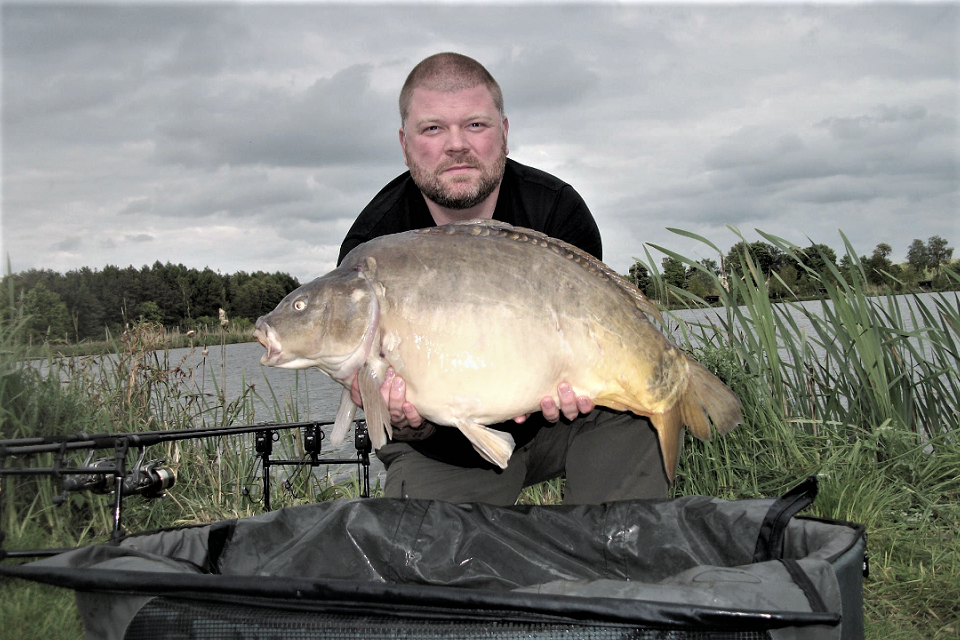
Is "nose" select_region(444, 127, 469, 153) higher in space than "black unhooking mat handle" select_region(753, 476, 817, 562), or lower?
higher

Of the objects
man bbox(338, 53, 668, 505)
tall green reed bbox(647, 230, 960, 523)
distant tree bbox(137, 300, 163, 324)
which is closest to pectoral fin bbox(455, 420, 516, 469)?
man bbox(338, 53, 668, 505)

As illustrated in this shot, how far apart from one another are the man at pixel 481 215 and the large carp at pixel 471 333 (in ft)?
1.29

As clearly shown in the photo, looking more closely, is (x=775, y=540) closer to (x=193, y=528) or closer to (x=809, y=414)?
(x=193, y=528)

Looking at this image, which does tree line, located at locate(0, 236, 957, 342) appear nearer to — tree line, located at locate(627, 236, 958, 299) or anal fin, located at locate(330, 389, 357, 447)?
tree line, located at locate(627, 236, 958, 299)

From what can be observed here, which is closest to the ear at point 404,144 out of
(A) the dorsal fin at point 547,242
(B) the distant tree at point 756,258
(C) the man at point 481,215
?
(C) the man at point 481,215

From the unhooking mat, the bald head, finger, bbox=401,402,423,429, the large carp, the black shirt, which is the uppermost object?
the bald head

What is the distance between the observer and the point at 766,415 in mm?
2463

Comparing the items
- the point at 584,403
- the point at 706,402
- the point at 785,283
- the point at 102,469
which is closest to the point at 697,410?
the point at 706,402

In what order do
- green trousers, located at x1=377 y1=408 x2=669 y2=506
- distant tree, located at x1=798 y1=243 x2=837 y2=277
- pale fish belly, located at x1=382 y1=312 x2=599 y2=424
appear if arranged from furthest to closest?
1. distant tree, located at x1=798 y1=243 x2=837 y2=277
2. green trousers, located at x1=377 y1=408 x2=669 y2=506
3. pale fish belly, located at x1=382 y1=312 x2=599 y2=424

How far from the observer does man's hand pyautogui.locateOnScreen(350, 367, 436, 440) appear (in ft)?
4.60

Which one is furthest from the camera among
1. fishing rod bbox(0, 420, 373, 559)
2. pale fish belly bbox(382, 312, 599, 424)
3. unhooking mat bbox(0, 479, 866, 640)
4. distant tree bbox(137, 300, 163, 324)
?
distant tree bbox(137, 300, 163, 324)

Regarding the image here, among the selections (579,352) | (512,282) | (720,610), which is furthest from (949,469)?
(720,610)

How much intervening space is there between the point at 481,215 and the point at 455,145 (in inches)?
8.5

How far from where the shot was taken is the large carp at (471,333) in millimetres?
1357
